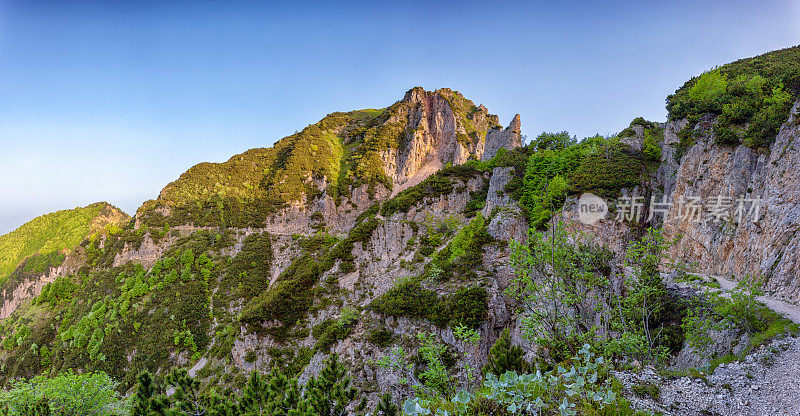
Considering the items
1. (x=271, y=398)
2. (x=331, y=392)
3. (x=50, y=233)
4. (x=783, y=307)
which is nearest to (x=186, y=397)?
(x=271, y=398)

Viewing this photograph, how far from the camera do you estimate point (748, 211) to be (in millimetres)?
16688

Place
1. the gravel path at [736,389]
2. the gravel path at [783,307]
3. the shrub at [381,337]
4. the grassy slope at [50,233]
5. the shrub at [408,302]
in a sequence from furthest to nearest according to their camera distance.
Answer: the grassy slope at [50,233]
the shrub at [408,302]
the shrub at [381,337]
the gravel path at [783,307]
the gravel path at [736,389]

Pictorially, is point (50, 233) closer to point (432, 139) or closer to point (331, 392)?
point (432, 139)

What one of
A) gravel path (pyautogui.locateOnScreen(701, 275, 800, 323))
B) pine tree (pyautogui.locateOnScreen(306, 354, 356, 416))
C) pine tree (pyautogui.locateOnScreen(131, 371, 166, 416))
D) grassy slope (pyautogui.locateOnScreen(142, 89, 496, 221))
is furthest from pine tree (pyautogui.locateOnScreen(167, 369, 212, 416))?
grassy slope (pyautogui.locateOnScreen(142, 89, 496, 221))

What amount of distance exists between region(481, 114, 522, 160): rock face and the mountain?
1.42 feet

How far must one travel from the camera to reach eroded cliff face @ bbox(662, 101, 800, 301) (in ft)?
44.2

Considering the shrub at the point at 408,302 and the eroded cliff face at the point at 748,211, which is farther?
the shrub at the point at 408,302

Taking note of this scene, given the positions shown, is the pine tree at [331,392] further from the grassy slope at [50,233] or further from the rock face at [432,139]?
the grassy slope at [50,233]

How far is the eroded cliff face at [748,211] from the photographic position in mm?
13469

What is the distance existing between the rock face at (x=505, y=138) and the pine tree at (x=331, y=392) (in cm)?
4855

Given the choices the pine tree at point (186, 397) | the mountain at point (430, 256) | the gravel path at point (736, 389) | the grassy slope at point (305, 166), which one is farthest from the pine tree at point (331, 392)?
the grassy slope at point (305, 166)

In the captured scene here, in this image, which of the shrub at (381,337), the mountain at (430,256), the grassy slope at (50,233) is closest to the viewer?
the mountain at (430,256)

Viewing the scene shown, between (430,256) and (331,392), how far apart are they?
24.0 meters

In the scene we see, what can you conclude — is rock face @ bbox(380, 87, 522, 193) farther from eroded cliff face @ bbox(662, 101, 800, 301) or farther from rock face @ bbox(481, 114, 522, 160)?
eroded cliff face @ bbox(662, 101, 800, 301)
